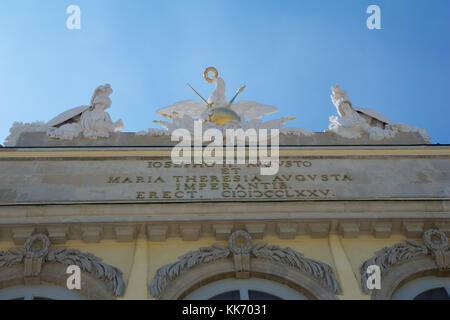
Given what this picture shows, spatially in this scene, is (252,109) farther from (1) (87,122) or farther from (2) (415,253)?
(2) (415,253)

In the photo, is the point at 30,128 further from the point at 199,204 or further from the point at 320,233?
the point at 320,233

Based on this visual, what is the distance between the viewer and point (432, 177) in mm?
15641

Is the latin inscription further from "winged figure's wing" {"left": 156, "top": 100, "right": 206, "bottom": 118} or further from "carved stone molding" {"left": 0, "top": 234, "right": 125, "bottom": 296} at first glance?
"winged figure's wing" {"left": 156, "top": 100, "right": 206, "bottom": 118}

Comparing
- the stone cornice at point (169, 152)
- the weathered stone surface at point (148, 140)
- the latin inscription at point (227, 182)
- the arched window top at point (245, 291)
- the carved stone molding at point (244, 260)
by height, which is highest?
the weathered stone surface at point (148, 140)

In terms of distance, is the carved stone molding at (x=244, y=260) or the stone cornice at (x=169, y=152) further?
the stone cornice at (x=169, y=152)

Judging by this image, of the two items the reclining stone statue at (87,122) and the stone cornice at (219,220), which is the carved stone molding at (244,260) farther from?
the reclining stone statue at (87,122)

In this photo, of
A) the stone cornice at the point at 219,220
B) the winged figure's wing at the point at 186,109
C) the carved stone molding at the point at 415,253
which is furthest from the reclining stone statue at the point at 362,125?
the carved stone molding at the point at 415,253

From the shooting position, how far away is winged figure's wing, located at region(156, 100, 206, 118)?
63.5 feet

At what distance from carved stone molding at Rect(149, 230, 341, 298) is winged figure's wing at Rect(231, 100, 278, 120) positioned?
673 centimetres

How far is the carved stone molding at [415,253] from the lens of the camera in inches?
512

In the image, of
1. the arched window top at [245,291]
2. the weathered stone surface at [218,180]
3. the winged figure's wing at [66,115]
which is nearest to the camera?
the arched window top at [245,291]

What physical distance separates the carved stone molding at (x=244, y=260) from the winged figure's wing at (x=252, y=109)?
6.73m

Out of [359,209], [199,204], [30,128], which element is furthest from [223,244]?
[30,128]

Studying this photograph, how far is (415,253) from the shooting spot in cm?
1325
